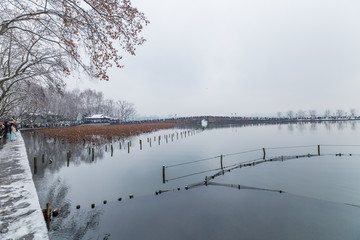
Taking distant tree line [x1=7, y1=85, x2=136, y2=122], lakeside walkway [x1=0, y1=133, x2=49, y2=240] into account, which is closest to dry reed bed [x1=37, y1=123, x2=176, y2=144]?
distant tree line [x1=7, y1=85, x2=136, y2=122]

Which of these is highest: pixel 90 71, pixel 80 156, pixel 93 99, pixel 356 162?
pixel 93 99

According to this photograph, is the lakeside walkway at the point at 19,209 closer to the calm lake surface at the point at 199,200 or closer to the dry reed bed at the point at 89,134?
the calm lake surface at the point at 199,200

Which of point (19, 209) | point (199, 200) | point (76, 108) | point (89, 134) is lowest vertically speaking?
point (199, 200)

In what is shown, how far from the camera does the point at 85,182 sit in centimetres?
1348

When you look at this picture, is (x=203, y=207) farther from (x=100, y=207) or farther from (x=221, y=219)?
(x=100, y=207)

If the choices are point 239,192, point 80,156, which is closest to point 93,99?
point 80,156

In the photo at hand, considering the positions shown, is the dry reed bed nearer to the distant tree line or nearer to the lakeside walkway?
the distant tree line

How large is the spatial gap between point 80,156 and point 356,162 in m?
33.0

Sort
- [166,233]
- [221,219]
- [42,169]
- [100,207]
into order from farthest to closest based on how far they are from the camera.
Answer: [42,169] → [100,207] → [221,219] → [166,233]

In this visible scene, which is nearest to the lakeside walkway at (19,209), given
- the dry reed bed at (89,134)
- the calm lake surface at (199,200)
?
the calm lake surface at (199,200)

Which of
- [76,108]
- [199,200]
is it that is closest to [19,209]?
[199,200]

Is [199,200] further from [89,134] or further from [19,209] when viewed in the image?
[89,134]

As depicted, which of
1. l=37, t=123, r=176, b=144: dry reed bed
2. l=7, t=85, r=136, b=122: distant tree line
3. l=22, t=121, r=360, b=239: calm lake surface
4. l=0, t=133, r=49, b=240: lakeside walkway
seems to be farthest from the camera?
l=7, t=85, r=136, b=122: distant tree line

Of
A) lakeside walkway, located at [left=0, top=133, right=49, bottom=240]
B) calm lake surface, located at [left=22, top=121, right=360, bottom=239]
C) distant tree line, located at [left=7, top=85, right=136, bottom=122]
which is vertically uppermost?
distant tree line, located at [left=7, top=85, right=136, bottom=122]
